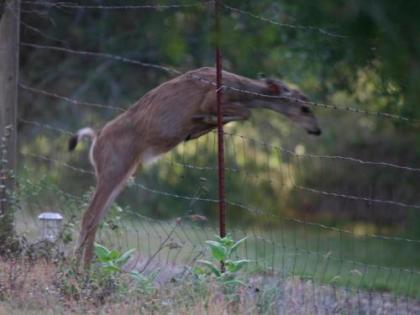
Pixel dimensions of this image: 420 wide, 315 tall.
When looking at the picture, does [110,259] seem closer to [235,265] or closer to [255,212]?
[235,265]

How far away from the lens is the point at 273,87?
30.3ft

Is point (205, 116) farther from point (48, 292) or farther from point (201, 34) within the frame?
point (201, 34)

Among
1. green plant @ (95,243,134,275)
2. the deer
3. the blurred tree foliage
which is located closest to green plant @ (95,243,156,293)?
green plant @ (95,243,134,275)

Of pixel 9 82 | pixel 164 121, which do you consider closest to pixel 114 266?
pixel 164 121

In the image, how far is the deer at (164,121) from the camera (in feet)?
28.8

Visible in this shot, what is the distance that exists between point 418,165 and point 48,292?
10136 millimetres

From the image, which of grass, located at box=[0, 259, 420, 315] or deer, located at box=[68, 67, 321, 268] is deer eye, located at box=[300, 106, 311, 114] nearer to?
deer, located at box=[68, 67, 321, 268]

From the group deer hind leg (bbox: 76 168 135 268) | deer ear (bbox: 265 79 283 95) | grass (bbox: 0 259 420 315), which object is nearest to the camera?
grass (bbox: 0 259 420 315)


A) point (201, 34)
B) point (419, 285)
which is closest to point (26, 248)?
point (419, 285)

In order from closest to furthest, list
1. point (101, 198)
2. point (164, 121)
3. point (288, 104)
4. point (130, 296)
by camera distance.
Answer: point (130, 296), point (164, 121), point (101, 198), point (288, 104)

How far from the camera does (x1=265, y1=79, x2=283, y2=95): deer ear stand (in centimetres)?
922

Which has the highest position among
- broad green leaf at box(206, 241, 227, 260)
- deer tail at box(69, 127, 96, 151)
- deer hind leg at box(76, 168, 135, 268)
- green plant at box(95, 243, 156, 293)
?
deer tail at box(69, 127, 96, 151)

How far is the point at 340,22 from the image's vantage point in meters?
3.72

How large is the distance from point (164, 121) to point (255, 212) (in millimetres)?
1476
